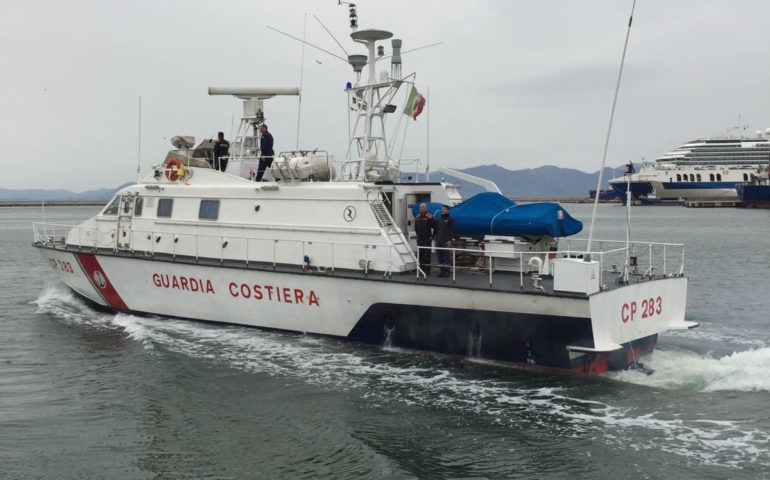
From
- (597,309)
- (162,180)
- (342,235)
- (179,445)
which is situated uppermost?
(162,180)

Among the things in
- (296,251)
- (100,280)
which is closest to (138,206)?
(100,280)

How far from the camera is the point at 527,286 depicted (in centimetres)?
1070

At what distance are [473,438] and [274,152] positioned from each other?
8.61 meters

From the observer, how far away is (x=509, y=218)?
38.1 feet

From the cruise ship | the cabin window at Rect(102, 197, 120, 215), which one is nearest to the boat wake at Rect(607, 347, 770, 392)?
the cabin window at Rect(102, 197, 120, 215)

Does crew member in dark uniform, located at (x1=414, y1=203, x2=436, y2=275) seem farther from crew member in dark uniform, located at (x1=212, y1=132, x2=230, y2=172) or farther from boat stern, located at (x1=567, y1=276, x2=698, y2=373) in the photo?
crew member in dark uniform, located at (x1=212, y1=132, x2=230, y2=172)

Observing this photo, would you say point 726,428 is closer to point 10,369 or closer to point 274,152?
point 274,152

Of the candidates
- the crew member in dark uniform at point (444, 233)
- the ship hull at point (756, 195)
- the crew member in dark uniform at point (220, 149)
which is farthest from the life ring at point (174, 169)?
the ship hull at point (756, 195)

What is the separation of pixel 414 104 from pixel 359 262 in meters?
3.81

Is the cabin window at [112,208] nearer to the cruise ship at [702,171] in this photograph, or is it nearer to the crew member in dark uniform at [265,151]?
the crew member in dark uniform at [265,151]

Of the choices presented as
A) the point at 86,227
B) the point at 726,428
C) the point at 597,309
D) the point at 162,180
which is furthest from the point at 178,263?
the point at 726,428

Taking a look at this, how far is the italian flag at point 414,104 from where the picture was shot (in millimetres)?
13914

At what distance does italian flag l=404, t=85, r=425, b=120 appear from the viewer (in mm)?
13914

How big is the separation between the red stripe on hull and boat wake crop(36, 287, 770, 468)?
1.44 meters
